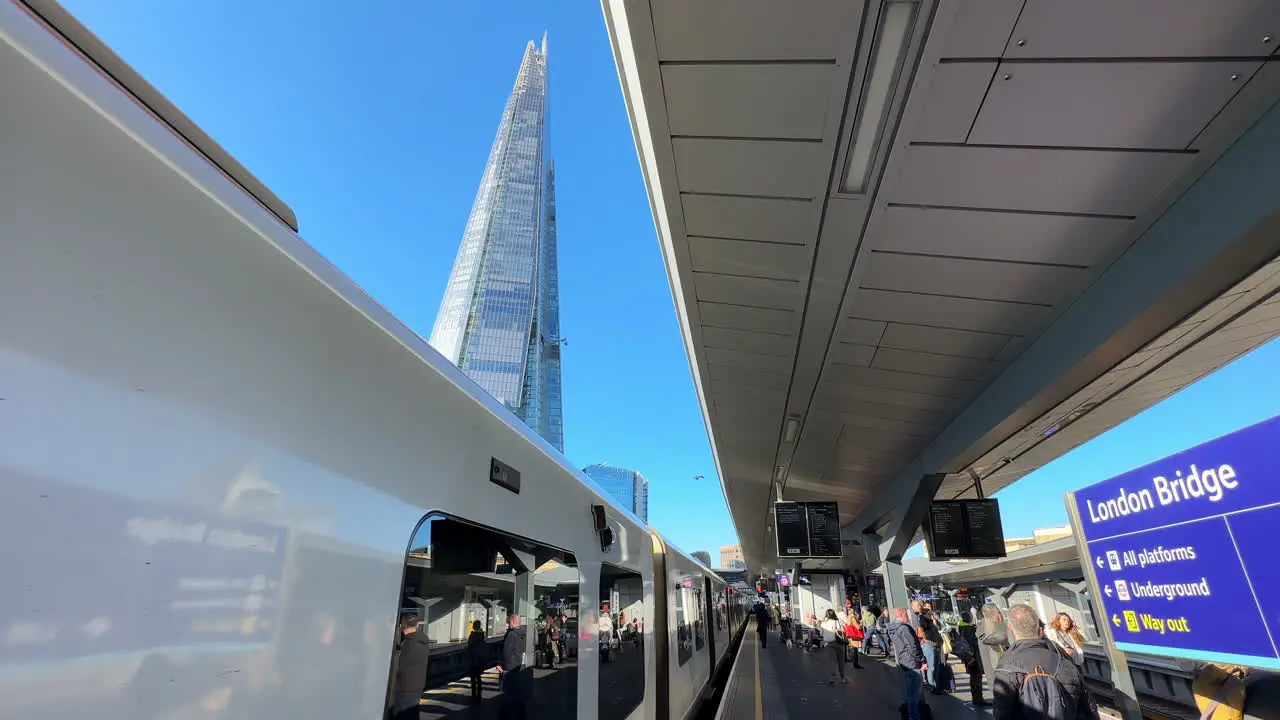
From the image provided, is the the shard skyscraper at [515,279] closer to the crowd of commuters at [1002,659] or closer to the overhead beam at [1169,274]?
the crowd of commuters at [1002,659]

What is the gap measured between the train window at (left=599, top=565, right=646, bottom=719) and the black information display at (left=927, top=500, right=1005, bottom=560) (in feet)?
21.7

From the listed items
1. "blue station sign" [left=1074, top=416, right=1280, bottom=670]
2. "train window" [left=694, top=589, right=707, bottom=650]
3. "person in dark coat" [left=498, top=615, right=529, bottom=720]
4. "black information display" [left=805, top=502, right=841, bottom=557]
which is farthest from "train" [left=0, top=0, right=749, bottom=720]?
"black information display" [left=805, top=502, right=841, bottom=557]

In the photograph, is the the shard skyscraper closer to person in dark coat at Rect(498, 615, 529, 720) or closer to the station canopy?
the station canopy

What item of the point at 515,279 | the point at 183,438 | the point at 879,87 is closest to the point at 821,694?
the point at 879,87

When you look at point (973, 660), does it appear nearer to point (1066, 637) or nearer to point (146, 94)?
point (1066, 637)

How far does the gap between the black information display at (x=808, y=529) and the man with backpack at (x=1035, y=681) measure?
24.0 ft

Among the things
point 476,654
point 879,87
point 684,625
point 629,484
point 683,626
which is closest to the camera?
point 476,654

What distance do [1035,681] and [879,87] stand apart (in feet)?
12.3

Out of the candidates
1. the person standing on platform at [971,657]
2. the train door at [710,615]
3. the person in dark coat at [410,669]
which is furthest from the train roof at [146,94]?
the person standing on platform at [971,657]

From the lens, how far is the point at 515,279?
64.2m

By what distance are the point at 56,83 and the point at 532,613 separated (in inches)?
96.3

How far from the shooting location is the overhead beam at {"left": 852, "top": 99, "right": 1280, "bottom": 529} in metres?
3.04

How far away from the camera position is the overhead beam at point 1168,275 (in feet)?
9.96

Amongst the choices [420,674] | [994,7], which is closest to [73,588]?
[420,674]
